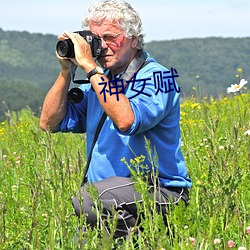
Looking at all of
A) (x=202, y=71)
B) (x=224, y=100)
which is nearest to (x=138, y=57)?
(x=224, y=100)

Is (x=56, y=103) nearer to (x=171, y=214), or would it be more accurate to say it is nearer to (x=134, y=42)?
(x=134, y=42)

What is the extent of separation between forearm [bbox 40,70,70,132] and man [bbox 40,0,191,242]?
0.07 m

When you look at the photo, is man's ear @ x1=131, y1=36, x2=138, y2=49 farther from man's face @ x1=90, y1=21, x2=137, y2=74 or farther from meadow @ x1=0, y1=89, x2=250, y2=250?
meadow @ x1=0, y1=89, x2=250, y2=250

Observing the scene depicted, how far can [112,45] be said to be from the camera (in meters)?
3.44

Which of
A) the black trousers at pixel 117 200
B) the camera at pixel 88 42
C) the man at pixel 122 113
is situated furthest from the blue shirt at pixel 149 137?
the camera at pixel 88 42

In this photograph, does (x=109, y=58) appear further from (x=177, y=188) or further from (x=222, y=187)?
(x=222, y=187)

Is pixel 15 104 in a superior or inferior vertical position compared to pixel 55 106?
inferior

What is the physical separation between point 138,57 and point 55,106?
23.3 inches

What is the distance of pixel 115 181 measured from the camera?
334 centimetres

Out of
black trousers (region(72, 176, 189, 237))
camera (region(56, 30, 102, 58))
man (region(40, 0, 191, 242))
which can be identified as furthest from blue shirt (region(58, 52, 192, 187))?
camera (region(56, 30, 102, 58))

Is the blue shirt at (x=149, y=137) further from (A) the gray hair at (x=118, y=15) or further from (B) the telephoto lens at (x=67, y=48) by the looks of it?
(B) the telephoto lens at (x=67, y=48)

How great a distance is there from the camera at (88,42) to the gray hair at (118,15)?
4.0 inches

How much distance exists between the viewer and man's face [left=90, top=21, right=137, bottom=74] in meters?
3.44

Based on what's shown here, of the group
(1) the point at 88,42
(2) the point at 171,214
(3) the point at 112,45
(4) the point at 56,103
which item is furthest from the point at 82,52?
(2) the point at 171,214
